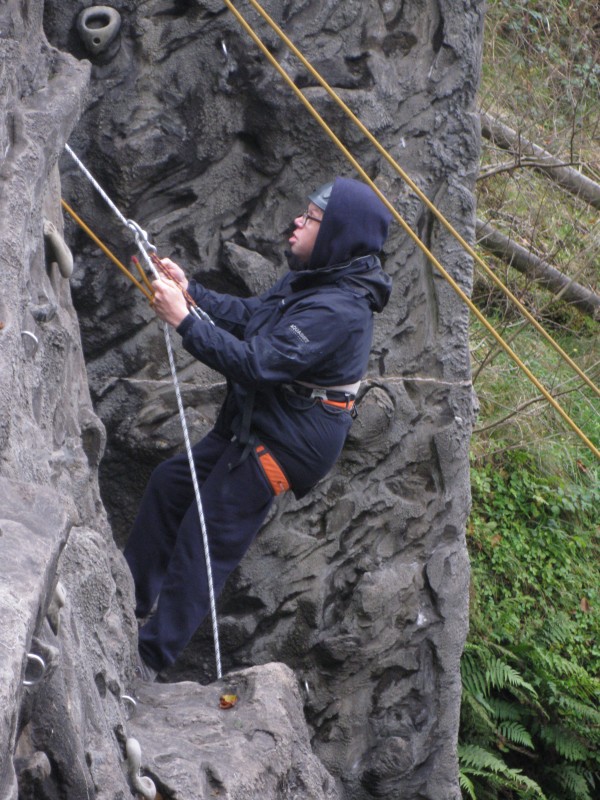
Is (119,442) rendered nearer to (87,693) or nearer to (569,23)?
(87,693)

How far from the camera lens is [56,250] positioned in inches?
123

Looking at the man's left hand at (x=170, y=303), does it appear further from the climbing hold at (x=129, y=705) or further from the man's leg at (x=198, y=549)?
the climbing hold at (x=129, y=705)

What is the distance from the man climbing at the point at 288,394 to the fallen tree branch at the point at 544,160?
10.9 feet

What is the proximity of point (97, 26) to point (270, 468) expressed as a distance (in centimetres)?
187

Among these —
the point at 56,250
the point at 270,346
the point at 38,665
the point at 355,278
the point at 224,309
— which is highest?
the point at 38,665

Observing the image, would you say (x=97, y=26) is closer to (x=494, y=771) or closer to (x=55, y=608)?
(x=55, y=608)

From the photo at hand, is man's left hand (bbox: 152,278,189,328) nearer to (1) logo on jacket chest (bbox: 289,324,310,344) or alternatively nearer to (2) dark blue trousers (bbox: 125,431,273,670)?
(1) logo on jacket chest (bbox: 289,324,310,344)

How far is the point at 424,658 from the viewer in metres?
4.98

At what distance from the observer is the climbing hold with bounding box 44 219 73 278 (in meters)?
3.11

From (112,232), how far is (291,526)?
140cm

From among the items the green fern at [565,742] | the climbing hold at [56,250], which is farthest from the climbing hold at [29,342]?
the green fern at [565,742]

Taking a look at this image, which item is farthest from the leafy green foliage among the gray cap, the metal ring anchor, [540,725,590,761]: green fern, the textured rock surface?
the metal ring anchor

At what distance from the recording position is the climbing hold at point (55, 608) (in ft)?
6.64

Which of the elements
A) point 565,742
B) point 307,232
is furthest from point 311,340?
point 565,742
